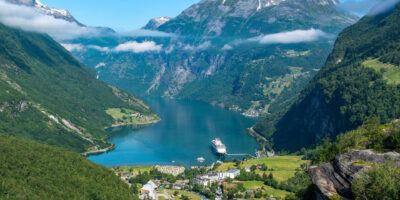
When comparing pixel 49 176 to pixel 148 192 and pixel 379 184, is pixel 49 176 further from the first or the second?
pixel 379 184

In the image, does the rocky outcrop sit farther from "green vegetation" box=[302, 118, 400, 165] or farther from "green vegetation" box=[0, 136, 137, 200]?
"green vegetation" box=[0, 136, 137, 200]

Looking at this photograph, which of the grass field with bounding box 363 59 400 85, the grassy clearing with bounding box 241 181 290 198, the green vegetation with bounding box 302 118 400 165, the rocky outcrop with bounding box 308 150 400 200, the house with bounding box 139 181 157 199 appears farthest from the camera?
the grass field with bounding box 363 59 400 85

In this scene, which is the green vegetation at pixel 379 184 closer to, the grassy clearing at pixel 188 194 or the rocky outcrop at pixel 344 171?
the rocky outcrop at pixel 344 171

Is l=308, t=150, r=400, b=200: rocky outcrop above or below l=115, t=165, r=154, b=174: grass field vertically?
below

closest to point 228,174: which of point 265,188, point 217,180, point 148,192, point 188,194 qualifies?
point 217,180

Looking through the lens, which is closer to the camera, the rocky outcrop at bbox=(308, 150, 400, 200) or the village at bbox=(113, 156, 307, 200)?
the rocky outcrop at bbox=(308, 150, 400, 200)

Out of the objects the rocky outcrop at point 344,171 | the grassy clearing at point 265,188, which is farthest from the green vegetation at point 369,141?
the grassy clearing at point 265,188

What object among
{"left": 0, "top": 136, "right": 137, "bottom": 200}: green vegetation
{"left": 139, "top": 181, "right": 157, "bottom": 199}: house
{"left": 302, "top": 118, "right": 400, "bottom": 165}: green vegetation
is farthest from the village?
{"left": 302, "top": 118, "right": 400, "bottom": 165}: green vegetation
